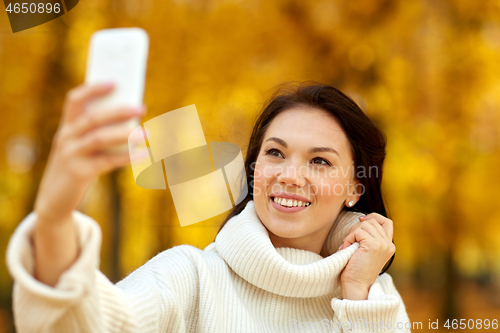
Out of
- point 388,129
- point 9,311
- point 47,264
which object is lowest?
point 9,311

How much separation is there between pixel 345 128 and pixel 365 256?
2.13 ft

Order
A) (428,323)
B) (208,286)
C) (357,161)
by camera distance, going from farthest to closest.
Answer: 1. (428,323)
2. (357,161)
3. (208,286)

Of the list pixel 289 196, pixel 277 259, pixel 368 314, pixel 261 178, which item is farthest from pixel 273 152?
pixel 368 314

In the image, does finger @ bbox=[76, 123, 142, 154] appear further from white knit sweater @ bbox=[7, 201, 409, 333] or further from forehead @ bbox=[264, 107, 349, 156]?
forehead @ bbox=[264, 107, 349, 156]

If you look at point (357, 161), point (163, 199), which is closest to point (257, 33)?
point (163, 199)

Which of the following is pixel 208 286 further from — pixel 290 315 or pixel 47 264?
pixel 47 264

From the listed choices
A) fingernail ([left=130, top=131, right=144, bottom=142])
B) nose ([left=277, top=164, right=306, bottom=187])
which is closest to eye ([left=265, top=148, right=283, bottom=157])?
nose ([left=277, top=164, right=306, bottom=187])

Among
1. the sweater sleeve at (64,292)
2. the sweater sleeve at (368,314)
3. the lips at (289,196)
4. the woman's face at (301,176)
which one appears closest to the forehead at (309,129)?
the woman's face at (301,176)

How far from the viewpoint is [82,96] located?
86cm

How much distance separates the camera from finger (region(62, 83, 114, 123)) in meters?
0.86

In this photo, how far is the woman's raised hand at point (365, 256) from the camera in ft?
6.20

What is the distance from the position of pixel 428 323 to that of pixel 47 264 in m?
5.53

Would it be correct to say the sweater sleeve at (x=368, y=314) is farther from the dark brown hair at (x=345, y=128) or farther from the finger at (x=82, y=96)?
the finger at (x=82, y=96)

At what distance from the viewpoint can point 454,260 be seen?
5074mm
